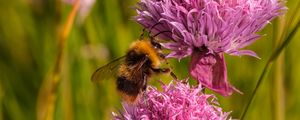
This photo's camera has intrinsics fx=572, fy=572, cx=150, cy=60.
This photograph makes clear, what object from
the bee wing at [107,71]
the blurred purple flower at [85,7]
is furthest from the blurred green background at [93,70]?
the bee wing at [107,71]

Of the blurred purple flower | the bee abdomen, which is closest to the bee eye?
the bee abdomen

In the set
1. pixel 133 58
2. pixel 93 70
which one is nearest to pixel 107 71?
pixel 133 58

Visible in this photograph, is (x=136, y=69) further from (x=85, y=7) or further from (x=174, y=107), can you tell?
(x=85, y=7)

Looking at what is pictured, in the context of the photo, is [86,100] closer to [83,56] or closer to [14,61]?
[83,56]

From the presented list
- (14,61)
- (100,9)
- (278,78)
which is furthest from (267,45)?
(14,61)

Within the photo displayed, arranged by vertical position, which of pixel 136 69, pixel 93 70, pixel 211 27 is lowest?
pixel 93 70

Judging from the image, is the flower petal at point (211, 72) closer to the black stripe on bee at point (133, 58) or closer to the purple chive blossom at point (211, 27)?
the purple chive blossom at point (211, 27)

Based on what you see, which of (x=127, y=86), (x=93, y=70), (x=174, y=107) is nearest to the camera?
(x=174, y=107)
